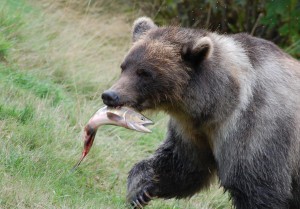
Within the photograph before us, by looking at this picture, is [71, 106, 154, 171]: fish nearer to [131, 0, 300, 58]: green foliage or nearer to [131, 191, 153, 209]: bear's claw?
[131, 191, 153, 209]: bear's claw

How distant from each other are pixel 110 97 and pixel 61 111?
250 cm

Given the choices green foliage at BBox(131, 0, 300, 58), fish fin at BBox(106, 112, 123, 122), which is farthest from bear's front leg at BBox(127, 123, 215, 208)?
green foliage at BBox(131, 0, 300, 58)

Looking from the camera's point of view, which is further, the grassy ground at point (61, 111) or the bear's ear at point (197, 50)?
the grassy ground at point (61, 111)

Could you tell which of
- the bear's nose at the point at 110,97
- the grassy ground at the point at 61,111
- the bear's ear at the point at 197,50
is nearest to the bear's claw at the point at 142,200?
the grassy ground at the point at 61,111

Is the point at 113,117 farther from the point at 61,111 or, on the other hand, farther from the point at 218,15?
the point at 218,15

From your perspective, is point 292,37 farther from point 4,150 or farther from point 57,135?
point 4,150

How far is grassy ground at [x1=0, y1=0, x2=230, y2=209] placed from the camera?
705 centimetres

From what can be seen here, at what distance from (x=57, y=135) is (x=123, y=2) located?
19.2 feet

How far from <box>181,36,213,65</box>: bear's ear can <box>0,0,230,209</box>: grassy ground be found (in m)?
0.74

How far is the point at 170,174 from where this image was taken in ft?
24.3

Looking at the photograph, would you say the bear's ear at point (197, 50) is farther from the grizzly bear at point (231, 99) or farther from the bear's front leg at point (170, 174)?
the bear's front leg at point (170, 174)

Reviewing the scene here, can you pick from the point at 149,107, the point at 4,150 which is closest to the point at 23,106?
the point at 4,150

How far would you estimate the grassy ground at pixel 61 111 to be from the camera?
7047 mm

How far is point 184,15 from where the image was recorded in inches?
554
